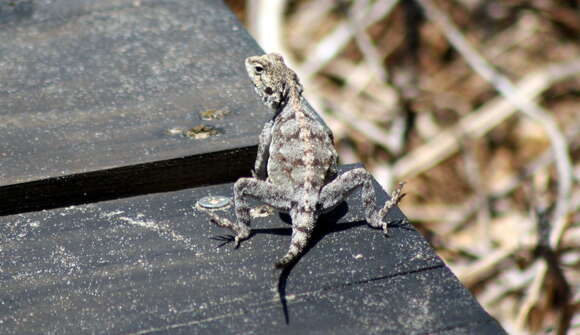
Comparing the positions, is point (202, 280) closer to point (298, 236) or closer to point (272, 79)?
point (298, 236)

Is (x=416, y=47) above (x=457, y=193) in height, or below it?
above

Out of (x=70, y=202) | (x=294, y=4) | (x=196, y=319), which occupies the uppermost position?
(x=196, y=319)

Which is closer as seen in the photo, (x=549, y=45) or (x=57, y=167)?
(x=57, y=167)

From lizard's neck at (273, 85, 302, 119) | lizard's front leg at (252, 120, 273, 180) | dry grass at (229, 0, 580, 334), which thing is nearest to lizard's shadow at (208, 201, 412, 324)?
lizard's front leg at (252, 120, 273, 180)

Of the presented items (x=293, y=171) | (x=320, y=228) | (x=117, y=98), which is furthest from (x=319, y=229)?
(x=117, y=98)

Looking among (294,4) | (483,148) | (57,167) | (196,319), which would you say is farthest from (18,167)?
(294,4)

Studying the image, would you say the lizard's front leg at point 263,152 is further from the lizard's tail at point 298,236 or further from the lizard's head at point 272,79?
the lizard's tail at point 298,236

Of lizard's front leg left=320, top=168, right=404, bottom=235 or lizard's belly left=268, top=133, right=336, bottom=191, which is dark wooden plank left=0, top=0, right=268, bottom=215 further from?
lizard's front leg left=320, top=168, right=404, bottom=235

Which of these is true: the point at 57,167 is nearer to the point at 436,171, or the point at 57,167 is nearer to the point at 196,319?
the point at 196,319
